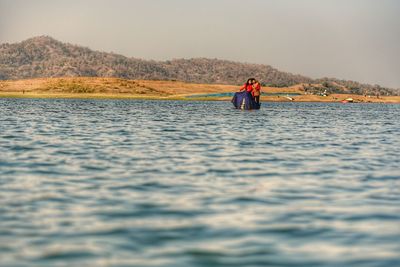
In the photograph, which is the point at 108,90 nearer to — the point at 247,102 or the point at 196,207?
the point at 247,102

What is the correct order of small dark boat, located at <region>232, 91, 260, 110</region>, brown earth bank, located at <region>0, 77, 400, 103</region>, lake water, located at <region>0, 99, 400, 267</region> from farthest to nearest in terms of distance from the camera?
brown earth bank, located at <region>0, 77, 400, 103</region> < small dark boat, located at <region>232, 91, 260, 110</region> < lake water, located at <region>0, 99, 400, 267</region>

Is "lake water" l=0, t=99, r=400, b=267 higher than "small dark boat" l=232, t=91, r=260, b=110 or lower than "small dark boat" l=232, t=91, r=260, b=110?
higher

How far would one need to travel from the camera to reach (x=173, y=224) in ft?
42.7

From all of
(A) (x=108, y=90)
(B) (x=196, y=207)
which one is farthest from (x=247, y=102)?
(A) (x=108, y=90)

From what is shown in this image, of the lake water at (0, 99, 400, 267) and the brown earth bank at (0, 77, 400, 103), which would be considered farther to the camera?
the brown earth bank at (0, 77, 400, 103)

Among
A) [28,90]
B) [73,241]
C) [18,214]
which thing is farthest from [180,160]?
[28,90]

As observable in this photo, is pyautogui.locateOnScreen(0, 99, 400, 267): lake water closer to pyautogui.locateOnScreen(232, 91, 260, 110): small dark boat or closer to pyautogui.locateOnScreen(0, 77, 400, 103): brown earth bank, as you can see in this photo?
pyautogui.locateOnScreen(232, 91, 260, 110): small dark boat

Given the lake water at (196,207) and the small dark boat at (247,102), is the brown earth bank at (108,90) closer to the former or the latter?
the small dark boat at (247,102)

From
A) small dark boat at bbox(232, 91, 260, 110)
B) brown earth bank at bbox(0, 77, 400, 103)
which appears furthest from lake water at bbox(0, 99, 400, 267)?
brown earth bank at bbox(0, 77, 400, 103)

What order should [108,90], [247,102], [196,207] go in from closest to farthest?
[196,207] → [247,102] → [108,90]

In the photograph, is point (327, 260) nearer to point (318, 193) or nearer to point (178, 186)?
point (318, 193)

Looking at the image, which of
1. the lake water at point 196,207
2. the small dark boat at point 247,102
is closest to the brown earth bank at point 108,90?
the small dark boat at point 247,102

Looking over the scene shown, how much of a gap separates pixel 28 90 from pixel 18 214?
15914 centimetres

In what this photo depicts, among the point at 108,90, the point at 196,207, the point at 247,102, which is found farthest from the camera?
the point at 108,90
